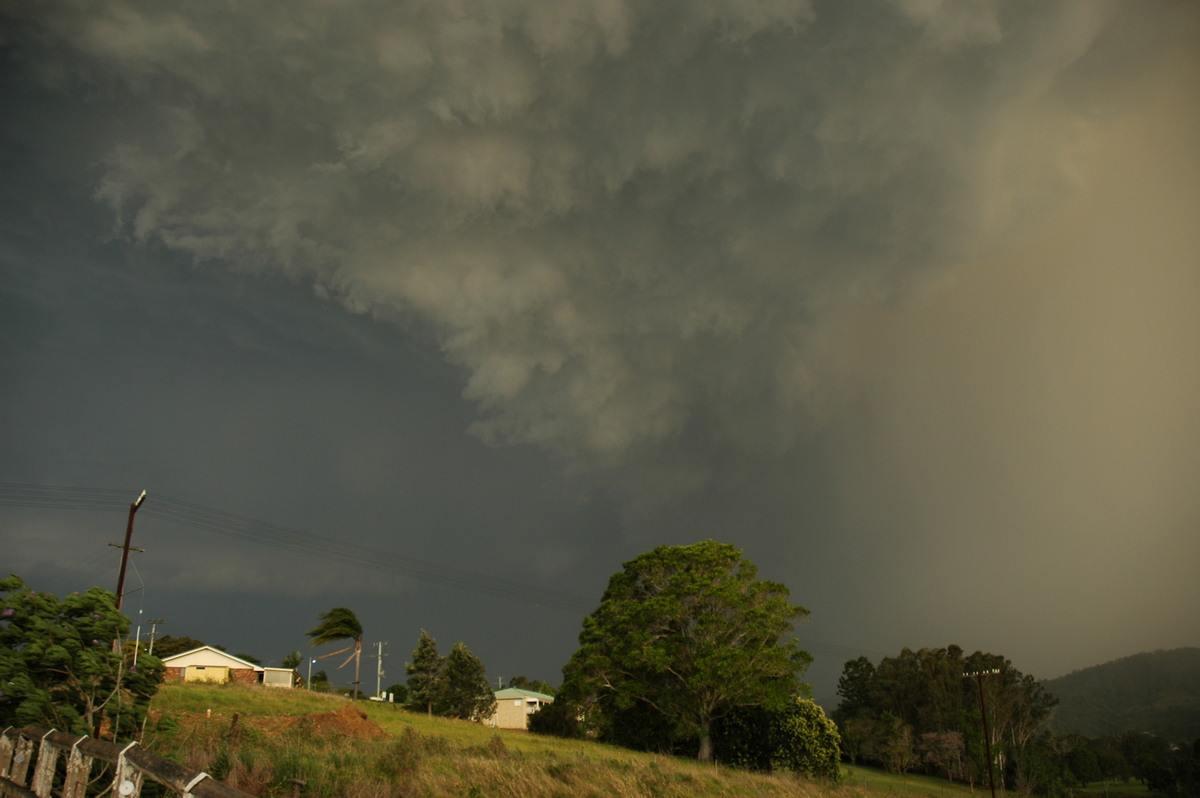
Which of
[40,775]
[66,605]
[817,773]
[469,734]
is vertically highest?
[66,605]

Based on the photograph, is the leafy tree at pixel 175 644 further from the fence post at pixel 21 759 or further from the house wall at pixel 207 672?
the fence post at pixel 21 759

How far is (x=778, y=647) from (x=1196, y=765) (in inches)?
2693

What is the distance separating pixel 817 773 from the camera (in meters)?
40.8

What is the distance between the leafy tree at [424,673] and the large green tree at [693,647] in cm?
2949

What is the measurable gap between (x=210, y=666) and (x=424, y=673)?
22808 mm

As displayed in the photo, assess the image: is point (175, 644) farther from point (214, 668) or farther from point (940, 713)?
point (940, 713)

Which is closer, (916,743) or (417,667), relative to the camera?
(417,667)

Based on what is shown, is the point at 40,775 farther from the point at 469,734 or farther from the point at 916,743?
the point at 916,743

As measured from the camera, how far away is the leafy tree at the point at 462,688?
6700cm

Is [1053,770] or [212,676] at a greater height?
[212,676]

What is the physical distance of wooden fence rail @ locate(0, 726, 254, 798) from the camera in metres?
5.25

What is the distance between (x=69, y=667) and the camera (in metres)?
11.0

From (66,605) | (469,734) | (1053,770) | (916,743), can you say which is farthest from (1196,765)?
(66,605)

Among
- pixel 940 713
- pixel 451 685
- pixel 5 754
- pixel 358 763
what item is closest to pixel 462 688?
pixel 451 685
